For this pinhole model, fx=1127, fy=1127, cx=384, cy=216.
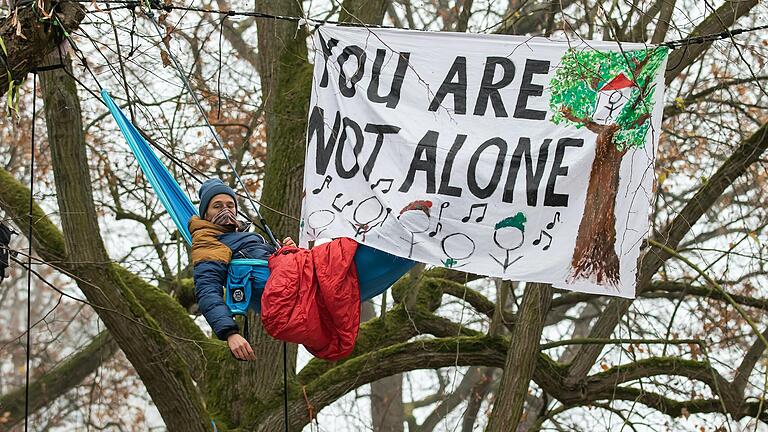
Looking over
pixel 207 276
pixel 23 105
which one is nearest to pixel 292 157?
pixel 207 276

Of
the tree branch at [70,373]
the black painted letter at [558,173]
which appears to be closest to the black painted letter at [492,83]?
the black painted letter at [558,173]

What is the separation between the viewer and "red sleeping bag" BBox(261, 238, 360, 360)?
4.40 metres

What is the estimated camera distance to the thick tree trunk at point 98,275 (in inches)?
233

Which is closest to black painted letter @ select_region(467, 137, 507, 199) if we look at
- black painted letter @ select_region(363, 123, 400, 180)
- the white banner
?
the white banner

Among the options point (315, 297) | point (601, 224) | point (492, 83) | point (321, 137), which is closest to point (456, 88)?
point (492, 83)

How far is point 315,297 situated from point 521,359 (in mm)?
2562

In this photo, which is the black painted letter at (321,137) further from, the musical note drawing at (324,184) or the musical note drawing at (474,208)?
the musical note drawing at (474,208)

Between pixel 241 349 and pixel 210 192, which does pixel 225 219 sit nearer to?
pixel 210 192

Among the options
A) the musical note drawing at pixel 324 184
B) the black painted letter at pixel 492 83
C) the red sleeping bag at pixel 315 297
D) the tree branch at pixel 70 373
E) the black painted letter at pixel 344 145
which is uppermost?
the tree branch at pixel 70 373

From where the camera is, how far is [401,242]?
182 inches

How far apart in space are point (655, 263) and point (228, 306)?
3.43 m

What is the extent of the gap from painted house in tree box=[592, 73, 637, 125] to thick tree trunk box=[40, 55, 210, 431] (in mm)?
2599

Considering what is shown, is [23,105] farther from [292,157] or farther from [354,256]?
[354,256]

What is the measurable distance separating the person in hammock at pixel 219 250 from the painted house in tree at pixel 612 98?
1441 mm
